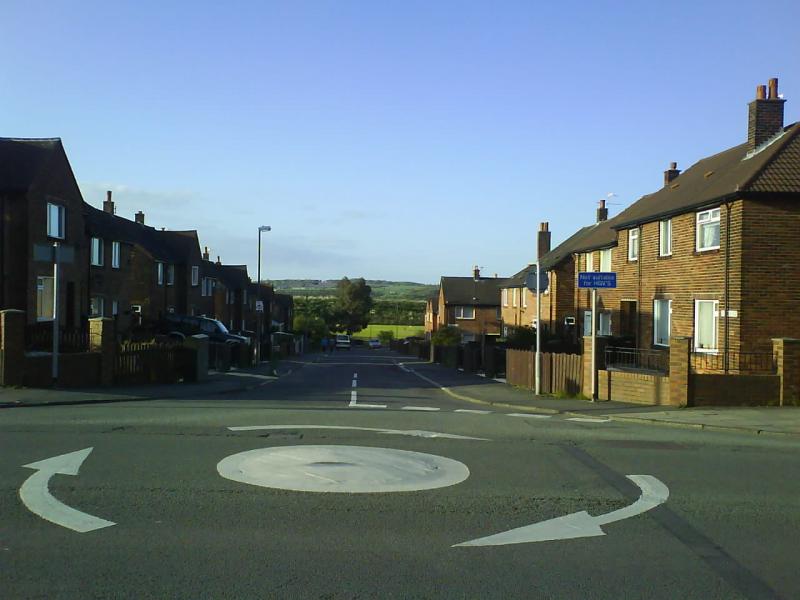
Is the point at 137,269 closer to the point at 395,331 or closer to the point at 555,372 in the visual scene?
the point at 555,372

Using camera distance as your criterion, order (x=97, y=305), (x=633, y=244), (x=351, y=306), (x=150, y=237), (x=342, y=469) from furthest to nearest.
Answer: (x=351, y=306) < (x=150, y=237) < (x=97, y=305) < (x=633, y=244) < (x=342, y=469)

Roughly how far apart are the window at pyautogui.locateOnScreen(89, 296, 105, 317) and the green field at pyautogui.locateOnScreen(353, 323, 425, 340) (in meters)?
90.5

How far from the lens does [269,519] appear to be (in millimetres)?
7402

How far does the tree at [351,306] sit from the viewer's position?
Result: 126 m

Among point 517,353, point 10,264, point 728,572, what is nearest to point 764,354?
point 517,353

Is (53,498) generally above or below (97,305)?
below

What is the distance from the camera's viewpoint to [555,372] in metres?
23.3

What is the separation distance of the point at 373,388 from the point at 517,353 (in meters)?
5.28

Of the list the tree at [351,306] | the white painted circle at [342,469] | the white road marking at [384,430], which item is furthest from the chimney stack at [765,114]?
the tree at [351,306]

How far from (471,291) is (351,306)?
49251 mm

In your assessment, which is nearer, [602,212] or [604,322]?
[604,322]

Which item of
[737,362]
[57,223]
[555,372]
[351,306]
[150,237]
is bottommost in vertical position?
[555,372]

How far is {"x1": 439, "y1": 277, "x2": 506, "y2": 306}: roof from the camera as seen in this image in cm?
7856

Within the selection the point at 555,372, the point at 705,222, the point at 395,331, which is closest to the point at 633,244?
the point at 705,222
